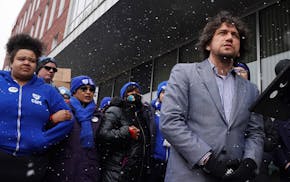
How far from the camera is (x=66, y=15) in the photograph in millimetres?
16078

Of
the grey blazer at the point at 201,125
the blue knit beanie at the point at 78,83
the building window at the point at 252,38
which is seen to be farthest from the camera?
the building window at the point at 252,38

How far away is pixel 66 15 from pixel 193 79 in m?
14.9

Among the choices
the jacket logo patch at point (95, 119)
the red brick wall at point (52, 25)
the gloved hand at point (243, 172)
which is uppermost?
the red brick wall at point (52, 25)

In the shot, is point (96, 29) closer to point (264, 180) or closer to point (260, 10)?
point (260, 10)

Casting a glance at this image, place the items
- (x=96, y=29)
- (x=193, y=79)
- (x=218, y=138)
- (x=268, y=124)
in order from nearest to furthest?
1. (x=218, y=138)
2. (x=193, y=79)
3. (x=268, y=124)
4. (x=96, y=29)

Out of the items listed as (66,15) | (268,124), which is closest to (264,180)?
(268,124)

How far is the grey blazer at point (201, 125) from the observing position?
1.97 meters

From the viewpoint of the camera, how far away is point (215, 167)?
182 cm

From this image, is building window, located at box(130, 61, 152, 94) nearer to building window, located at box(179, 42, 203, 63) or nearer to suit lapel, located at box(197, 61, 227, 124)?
building window, located at box(179, 42, 203, 63)

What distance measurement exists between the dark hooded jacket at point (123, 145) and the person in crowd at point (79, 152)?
12 centimetres

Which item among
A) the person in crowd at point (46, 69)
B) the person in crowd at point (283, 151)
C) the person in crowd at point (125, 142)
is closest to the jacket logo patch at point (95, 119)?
the person in crowd at point (125, 142)

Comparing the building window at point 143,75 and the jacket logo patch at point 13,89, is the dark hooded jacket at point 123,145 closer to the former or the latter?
the jacket logo patch at point 13,89

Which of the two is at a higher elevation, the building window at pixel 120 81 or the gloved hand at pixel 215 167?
the building window at pixel 120 81

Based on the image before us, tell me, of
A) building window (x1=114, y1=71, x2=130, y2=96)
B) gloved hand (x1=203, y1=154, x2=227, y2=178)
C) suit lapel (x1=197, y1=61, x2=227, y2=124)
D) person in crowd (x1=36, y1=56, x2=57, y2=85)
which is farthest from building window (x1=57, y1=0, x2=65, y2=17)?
gloved hand (x1=203, y1=154, x2=227, y2=178)
